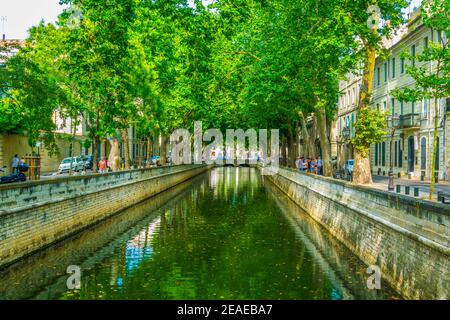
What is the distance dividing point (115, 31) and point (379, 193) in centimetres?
1646

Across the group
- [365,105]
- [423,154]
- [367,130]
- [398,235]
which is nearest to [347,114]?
[423,154]

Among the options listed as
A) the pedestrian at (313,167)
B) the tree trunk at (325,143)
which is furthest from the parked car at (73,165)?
the tree trunk at (325,143)

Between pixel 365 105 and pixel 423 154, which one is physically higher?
pixel 365 105

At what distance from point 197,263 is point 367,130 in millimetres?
15835

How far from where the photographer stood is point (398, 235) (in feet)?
39.3

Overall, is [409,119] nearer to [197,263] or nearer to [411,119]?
[411,119]

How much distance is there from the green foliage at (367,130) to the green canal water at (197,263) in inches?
230

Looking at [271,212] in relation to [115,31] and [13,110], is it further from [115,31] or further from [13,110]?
[13,110]

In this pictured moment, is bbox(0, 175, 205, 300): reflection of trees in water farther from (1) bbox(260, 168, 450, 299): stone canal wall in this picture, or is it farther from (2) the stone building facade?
(2) the stone building facade

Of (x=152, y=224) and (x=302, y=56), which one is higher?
(x=302, y=56)

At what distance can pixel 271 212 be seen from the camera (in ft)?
90.4

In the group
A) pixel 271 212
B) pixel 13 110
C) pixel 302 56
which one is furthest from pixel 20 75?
pixel 302 56

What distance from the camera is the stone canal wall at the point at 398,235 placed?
9586mm
